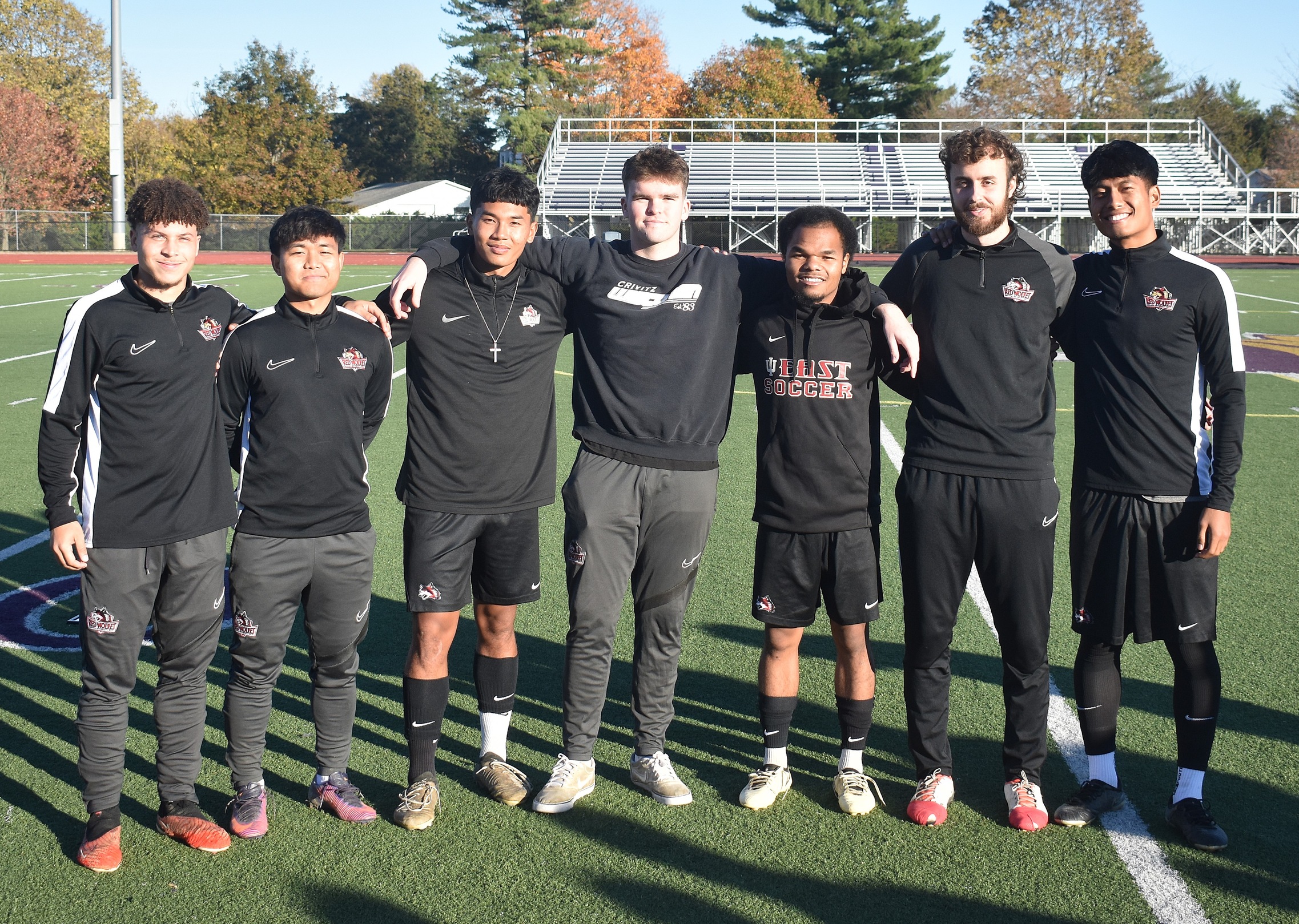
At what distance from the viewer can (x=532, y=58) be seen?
61.1 m

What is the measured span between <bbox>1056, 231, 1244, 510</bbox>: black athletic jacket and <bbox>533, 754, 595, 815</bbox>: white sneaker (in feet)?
6.36

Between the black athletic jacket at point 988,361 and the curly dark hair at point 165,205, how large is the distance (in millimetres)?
2213

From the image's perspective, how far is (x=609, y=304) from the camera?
149 inches

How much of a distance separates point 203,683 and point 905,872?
7.28 feet

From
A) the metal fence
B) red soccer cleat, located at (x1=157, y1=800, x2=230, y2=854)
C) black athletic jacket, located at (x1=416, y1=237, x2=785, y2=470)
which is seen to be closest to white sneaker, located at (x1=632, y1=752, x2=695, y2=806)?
black athletic jacket, located at (x1=416, y1=237, x2=785, y2=470)

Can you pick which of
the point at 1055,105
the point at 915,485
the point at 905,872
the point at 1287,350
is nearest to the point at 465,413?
the point at 915,485

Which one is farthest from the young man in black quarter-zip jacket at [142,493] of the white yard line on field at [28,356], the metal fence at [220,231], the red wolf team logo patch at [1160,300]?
the metal fence at [220,231]

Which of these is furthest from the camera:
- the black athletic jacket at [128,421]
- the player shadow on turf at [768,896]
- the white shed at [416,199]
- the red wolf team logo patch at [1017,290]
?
the white shed at [416,199]

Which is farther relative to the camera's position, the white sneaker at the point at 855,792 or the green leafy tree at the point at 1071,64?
the green leafy tree at the point at 1071,64

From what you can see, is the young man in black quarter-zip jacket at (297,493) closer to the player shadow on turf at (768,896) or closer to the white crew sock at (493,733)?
the white crew sock at (493,733)

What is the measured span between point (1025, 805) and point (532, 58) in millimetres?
62317

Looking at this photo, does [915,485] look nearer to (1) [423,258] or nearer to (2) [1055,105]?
(1) [423,258]

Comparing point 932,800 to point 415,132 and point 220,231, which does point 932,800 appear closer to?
point 220,231

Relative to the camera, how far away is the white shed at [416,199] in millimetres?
62750
